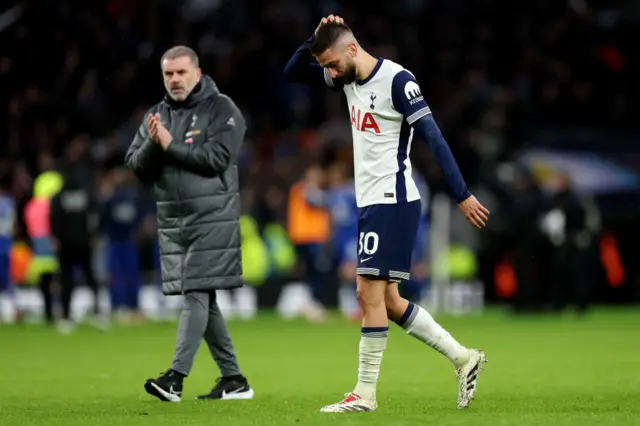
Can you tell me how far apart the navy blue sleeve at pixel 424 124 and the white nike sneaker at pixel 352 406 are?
128 cm

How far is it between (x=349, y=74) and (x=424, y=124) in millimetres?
538

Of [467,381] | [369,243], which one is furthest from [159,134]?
[467,381]

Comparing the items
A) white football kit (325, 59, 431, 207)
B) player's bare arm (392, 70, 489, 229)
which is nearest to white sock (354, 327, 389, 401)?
white football kit (325, 59, 431, 207)

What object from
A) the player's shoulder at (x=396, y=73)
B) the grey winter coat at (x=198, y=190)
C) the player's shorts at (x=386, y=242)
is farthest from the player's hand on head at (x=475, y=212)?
the grey winter coat at (x=198, y=190)

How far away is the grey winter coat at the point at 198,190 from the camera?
905cm

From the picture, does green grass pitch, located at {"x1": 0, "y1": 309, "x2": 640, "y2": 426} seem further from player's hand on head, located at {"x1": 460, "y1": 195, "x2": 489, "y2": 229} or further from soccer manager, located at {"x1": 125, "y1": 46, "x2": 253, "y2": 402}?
player's hand on head, located at {"x1": 460, "y1": 195, "x2": 489, "y2": 229}

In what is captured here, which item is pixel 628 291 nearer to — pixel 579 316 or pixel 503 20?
pixel 579 316

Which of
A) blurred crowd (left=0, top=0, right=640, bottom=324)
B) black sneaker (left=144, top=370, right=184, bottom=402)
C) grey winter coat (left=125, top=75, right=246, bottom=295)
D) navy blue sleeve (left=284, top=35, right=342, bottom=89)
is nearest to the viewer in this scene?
navy blue sleeve (left=284, top=35, right=342, bottom=89)

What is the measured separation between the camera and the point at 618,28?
28.7m

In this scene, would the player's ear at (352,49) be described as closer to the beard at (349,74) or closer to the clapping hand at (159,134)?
the beard at (349,74)

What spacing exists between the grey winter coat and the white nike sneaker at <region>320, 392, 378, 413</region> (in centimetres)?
148

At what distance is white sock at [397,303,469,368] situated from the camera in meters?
8.16

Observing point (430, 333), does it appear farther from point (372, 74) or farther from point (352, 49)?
point (352, 49)

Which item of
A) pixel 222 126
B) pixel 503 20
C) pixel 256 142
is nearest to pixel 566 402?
pixel 222 126
